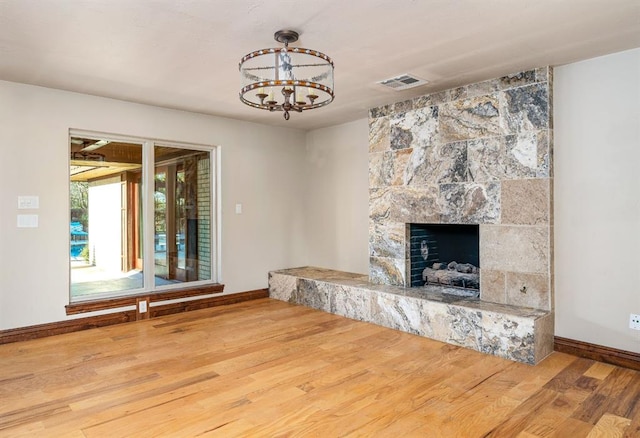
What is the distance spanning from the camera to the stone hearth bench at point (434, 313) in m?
3.25

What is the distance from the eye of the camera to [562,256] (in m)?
3.46

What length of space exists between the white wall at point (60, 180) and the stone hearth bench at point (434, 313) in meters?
0.92

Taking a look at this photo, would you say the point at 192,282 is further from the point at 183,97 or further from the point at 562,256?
the point at 562,256

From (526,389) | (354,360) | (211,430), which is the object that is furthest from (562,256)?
(211,430)

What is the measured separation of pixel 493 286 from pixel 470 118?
158 centimetres

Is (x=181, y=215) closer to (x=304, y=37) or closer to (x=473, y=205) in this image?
(x=304, y=37)

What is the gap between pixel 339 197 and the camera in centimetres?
575

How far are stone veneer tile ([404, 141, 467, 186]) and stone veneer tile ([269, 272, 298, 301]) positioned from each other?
6.58 feet

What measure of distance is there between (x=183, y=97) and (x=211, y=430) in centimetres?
332

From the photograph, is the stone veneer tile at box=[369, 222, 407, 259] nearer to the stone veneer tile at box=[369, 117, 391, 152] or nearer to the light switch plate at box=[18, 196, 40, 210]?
the stone veneer tile at box=[369, 117, 391, 152]

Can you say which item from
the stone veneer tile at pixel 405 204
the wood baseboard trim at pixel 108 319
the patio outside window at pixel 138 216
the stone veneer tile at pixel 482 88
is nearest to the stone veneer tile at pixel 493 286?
the stone veneer tile at pixel 405 204

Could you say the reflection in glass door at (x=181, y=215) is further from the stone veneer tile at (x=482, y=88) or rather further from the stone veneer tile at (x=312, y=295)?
the stone veneer tile at (x=482, y=88)

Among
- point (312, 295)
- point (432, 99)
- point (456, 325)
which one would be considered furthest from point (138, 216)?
point (456, 325)

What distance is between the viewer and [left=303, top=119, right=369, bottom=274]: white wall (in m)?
5.45
